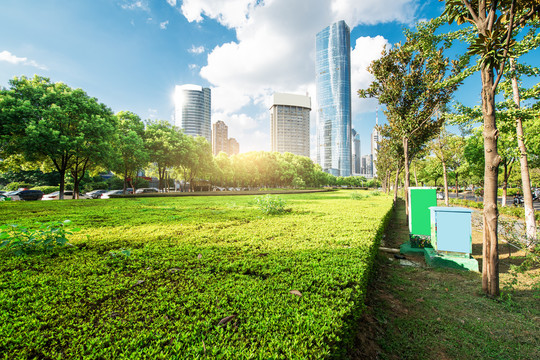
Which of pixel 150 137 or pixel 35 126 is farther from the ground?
pixel 150 137

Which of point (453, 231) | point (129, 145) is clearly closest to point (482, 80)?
point (453, 231)

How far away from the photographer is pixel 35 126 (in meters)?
14.1

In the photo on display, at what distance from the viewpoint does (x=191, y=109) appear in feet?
427

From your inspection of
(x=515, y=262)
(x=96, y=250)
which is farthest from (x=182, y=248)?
(x=515, y=262)

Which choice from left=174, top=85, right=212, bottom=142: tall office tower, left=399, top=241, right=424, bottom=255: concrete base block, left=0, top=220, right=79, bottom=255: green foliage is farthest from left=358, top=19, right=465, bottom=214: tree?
left=174, top=85, right=212, bottom=142: tall office tower

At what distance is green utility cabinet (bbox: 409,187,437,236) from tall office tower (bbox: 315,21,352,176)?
147m

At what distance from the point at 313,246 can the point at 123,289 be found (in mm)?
2818

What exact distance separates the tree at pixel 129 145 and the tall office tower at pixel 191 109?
10729 centimetres

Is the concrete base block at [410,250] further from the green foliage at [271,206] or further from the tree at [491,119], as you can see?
the green foliage at [271,206]

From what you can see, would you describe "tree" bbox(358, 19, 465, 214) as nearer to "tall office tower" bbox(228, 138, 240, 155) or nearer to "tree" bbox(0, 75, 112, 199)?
"tree" bbox(0, 75, 112, 199)

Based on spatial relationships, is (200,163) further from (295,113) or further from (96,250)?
(295,113)

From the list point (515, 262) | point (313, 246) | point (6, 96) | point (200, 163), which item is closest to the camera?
point (313, 246)

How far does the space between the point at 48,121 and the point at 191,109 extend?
4949 inches

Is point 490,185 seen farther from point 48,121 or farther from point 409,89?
point 48,121
